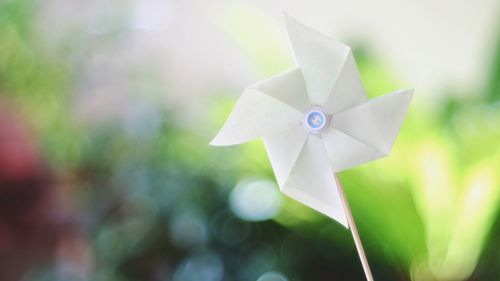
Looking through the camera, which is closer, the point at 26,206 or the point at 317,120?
the point at 317,120

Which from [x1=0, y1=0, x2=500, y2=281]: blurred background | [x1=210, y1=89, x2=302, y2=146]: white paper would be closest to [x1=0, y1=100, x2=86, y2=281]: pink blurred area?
[x1=0, y1=0, x2=500, y2=281]: blurred background

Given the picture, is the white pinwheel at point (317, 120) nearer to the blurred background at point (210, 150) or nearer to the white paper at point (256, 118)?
the white paper at point (256, 118)

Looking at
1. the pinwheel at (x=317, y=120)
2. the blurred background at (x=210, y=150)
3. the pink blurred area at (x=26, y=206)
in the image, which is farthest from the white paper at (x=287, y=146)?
the pink blurred area at (x=26, y=206)

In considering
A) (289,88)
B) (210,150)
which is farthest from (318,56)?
(210,150)

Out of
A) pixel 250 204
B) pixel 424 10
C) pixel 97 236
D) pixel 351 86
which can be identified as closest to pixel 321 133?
pixel 351 86

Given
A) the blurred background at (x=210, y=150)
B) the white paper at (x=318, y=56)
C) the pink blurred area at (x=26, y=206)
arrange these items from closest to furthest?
the white paper at (x=318, y=56) < the blurred background at (x=210, y=150) < the pink blurred area at (x=26, y=206)

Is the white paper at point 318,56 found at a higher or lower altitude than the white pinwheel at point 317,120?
higher

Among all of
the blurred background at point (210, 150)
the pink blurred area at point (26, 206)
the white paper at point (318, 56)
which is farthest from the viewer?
the pink blurred area at point (26, 206)

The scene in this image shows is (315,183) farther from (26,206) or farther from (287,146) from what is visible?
(26,206)
